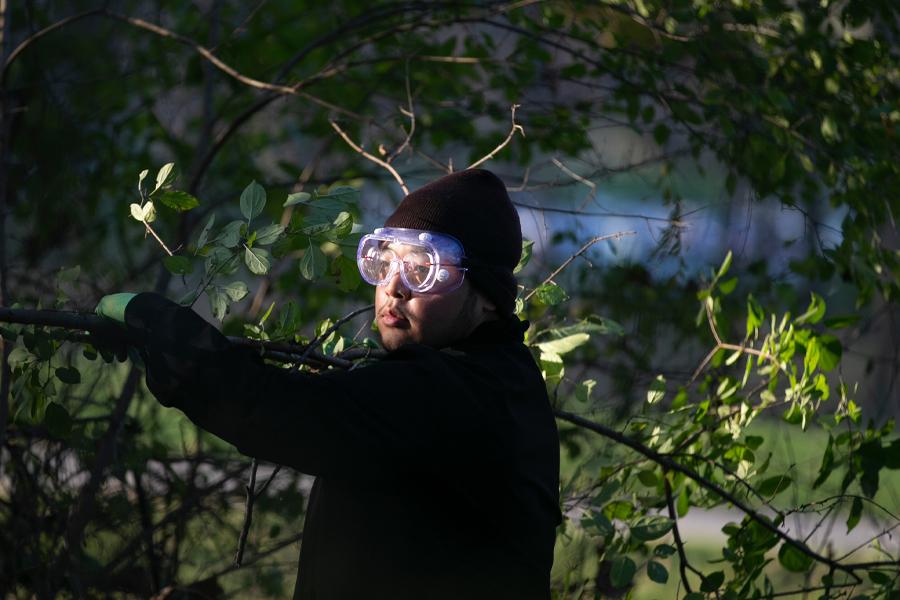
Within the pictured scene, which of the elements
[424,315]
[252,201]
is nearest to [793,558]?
[424,315]

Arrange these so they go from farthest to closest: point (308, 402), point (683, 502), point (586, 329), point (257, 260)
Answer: point (683, 502) → point (586, 329) → point (257, 260) → point (308, 402)

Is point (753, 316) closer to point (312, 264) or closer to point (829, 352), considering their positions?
point (829, 352)

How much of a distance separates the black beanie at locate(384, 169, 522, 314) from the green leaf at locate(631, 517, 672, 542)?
2.66 ft

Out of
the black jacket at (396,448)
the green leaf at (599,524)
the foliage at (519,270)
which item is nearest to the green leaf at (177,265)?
the foliage at (519,270)

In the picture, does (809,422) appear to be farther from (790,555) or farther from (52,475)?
(52,475)

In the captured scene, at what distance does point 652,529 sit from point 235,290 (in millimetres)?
1246

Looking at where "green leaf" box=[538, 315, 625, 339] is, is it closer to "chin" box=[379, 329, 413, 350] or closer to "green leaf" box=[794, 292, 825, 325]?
"green leaf" box=[794, 292, 825, 325]

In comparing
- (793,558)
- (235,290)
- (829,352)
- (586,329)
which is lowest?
Answer: (793,558)

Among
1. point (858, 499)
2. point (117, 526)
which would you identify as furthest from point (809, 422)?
point (117, 526)

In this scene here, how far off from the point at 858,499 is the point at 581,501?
2.48 ft

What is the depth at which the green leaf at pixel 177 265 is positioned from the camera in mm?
2164

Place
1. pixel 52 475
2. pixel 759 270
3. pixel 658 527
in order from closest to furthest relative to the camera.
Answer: pixel 658 527 → pixel 52 475 → pixel 759 270

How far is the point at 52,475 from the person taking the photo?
360 centimetres

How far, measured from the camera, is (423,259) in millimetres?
2178
